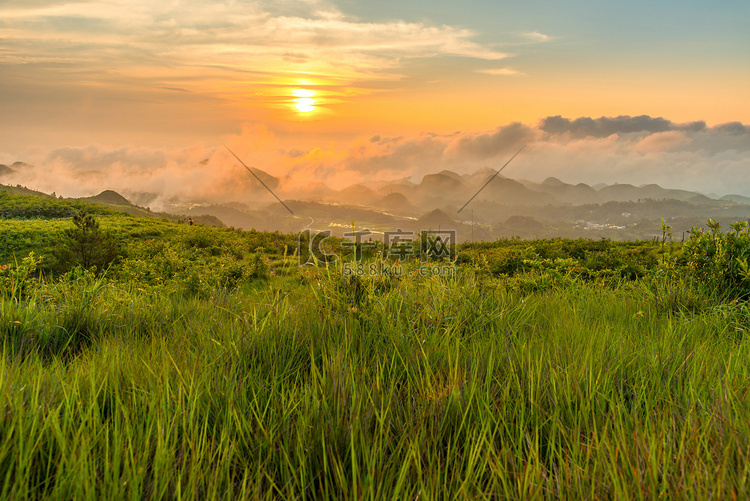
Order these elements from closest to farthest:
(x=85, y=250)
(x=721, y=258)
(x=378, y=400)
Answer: (x=378, y=400) < (x=721, y=258) < (x=85, y=250)

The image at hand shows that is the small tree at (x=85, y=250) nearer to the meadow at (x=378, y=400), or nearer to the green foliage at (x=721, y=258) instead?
the meadow at (x=378, y=400)

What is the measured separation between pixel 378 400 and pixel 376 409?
235 mm

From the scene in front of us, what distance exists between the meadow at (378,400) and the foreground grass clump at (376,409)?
2 centimetres

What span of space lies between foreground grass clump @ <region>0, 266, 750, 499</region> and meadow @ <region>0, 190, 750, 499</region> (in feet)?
0.05

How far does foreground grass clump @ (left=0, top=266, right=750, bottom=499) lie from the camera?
1506 mm

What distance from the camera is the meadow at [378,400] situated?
1.51 m

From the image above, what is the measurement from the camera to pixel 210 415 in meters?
1.97

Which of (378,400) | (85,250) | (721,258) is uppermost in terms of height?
(721,258)

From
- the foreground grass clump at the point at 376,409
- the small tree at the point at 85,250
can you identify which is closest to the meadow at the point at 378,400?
the foreground grass clump at the point at 376,409

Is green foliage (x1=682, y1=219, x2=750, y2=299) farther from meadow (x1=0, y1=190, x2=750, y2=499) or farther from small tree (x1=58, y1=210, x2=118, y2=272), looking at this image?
small tree (x1=58, y1=210, x2=118, y2=272)

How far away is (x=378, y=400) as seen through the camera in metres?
2.02

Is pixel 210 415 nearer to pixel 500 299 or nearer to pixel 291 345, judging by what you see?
pixel 291 345

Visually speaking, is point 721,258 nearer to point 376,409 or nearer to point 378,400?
point 378,400

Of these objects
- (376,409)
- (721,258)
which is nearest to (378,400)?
(376,409)
